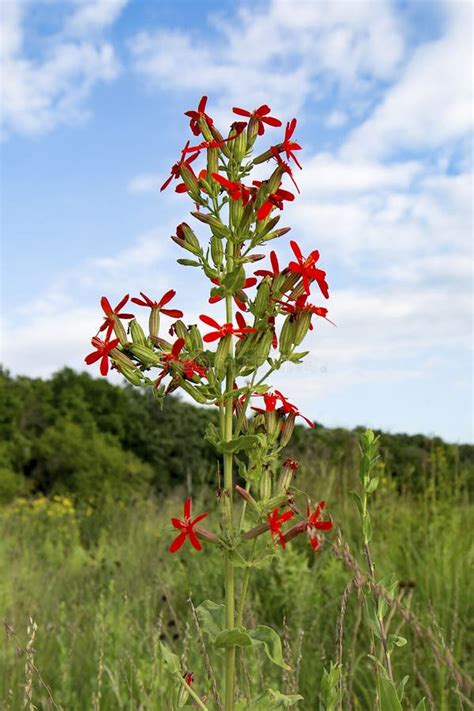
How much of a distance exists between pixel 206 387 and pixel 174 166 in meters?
0.69

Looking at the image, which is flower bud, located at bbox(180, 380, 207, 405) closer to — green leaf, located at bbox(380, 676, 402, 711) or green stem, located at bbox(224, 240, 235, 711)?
green stem, located at bbox(224, 240, 235, 711)

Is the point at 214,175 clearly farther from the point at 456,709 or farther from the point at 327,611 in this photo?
the point at 327,611

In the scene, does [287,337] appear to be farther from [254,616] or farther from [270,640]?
[254,616]

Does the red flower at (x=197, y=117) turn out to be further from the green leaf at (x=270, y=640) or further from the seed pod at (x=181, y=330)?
the green leaf at (x=270, y=640)

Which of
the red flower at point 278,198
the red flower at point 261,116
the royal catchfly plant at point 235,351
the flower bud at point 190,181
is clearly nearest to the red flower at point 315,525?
the royal catchfly plant at point 235,351

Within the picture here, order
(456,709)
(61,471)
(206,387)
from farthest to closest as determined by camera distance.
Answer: (61,471), (456,709), (206,387)

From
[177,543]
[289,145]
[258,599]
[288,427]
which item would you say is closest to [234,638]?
[177,543]

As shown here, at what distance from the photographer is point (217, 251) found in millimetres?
2094

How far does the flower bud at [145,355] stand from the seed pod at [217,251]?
0.32 m

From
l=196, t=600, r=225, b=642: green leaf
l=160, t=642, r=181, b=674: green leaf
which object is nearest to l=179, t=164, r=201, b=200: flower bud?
l=196, t=600, r=225, b=642: green leaf

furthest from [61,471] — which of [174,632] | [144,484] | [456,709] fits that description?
[456,709]

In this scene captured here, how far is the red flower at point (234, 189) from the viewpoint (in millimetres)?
2018

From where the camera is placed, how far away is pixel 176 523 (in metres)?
1.99

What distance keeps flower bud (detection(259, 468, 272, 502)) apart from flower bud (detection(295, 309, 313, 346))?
0.38m
